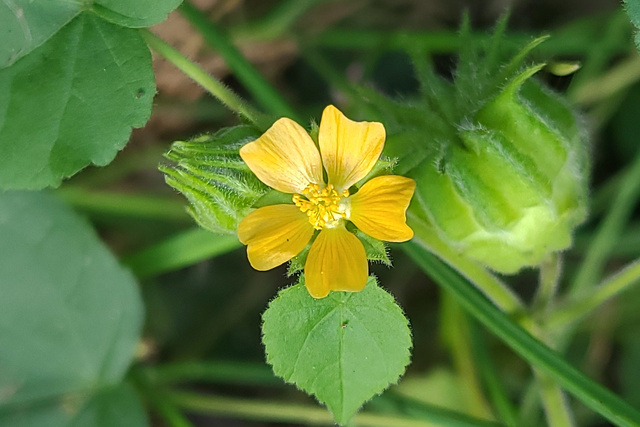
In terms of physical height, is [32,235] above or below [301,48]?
below

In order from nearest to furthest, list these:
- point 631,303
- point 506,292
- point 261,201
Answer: point 261,201, point 506,292, point 631,303

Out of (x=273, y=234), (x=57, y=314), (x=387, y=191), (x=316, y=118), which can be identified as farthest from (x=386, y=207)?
(x=316, y=118)

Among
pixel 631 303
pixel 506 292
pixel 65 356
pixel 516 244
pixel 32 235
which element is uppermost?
pixel 516 244

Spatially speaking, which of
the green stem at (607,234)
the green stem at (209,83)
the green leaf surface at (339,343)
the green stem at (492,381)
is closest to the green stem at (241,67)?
the green stem at (209,83)

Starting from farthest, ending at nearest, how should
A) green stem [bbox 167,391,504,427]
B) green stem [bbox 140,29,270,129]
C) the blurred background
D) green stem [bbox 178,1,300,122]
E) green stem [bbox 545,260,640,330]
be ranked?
the blurred background, green stem [bbox 167,391,504,427], green stem [bbox 178,1,300,122], green stem [bbox 545,260,640,330], green stem [bbox 140,29,270,129]

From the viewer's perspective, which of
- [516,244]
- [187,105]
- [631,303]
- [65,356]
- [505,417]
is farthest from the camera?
[187,105]

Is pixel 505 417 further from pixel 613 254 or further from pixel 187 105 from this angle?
pixel 187 105

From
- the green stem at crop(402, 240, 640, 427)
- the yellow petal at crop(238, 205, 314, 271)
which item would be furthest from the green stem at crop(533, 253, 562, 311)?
the yellow petal at crop(238, 205, 314, 271)

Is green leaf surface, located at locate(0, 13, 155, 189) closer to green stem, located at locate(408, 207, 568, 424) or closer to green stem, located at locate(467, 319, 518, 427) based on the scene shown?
green stem, located at locate(408, 207, 568, 424)

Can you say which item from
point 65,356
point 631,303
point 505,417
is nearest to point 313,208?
point 505,417
